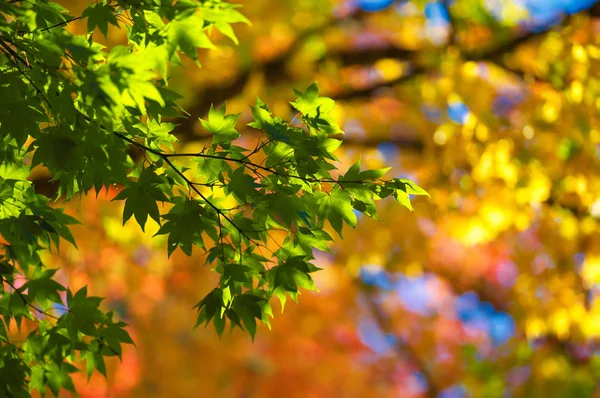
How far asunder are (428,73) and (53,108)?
150 inches

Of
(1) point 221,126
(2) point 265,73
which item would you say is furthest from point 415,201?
(1) point 221,126

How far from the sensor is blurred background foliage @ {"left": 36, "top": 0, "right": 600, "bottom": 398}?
4699 mm

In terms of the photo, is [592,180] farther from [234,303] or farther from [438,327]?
[438,327]

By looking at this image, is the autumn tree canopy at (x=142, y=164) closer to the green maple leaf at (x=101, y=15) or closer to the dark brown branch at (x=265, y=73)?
the green maple leaf at (x=101, y=15)

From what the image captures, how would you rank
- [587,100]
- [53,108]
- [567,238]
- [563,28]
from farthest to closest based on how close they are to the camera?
[567,238], [563,28], [587,100], [53,108]

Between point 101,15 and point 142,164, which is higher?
point 101,15

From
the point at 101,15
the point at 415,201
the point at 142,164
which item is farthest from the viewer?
the point at 415,201

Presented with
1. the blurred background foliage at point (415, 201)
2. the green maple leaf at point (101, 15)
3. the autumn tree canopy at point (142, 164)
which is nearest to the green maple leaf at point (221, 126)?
the autumn tree canopy at point (142, 164)

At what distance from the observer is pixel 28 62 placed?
1737 millimetres

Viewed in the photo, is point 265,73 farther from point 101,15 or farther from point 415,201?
point 101,15

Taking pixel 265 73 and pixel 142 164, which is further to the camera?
pixel 265 73

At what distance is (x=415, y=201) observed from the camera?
5113 millimetres

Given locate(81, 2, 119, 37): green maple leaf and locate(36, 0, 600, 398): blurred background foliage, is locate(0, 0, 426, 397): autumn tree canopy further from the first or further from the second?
locate(36, 0, 600, 398): blurred background foliage

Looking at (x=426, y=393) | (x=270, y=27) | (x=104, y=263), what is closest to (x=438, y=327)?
(x=426, y=393)
